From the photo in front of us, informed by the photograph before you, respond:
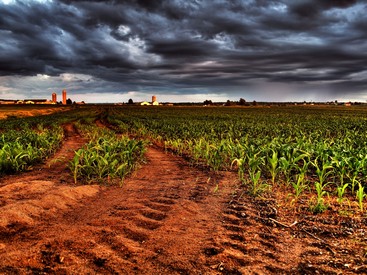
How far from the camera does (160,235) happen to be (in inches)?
144

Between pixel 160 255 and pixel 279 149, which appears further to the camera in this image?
pixel 279 149

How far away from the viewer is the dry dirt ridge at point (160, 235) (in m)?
3.00

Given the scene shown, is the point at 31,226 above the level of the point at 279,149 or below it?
below

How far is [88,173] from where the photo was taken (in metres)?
6.47

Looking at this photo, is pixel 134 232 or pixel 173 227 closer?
pixel 134 232

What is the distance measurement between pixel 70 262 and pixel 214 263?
1.49m

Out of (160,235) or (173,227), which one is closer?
(160,235)

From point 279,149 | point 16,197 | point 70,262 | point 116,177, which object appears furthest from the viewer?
point 279,149

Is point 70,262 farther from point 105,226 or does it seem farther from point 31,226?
point 31,226

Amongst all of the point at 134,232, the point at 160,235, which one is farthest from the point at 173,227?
the point at 134,232

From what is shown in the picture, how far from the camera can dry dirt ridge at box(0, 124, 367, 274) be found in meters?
3.00

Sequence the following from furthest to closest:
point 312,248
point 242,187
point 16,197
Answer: point 242,187
point 16,197
point 312,248

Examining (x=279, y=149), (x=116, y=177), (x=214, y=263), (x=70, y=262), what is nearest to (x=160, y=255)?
(x=214, y=263)

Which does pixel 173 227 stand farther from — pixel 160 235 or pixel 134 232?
pixel 134 232
